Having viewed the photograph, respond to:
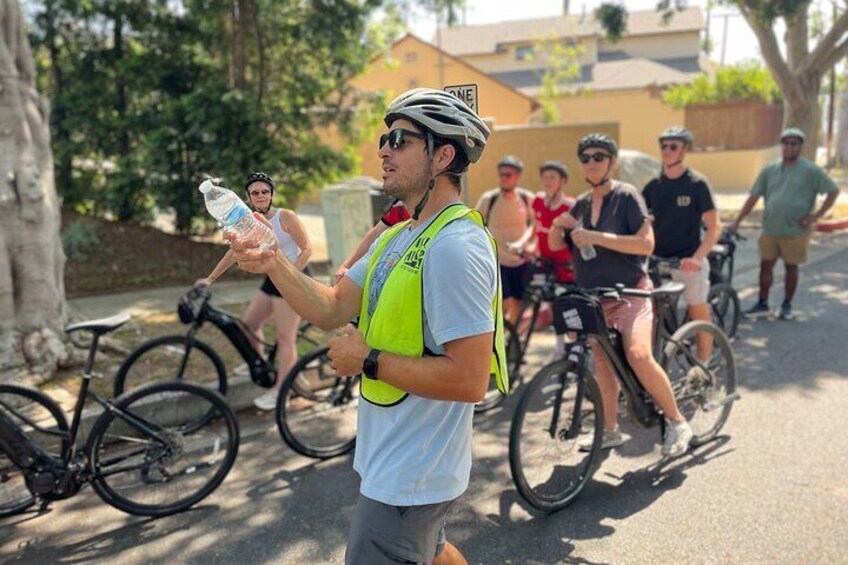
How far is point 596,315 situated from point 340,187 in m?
6.18

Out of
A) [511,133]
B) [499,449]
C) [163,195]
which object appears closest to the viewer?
[499,449]

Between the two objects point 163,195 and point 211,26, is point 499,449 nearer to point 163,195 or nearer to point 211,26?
point 163,195

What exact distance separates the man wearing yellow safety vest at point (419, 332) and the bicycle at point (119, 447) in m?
2.06

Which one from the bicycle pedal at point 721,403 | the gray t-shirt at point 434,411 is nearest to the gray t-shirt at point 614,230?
the bicycle pedal at point 721,403

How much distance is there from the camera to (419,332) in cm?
210

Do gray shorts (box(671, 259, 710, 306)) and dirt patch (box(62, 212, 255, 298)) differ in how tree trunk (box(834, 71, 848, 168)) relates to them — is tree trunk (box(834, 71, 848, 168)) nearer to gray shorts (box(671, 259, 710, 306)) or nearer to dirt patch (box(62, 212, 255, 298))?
dirt patch (box(62, 212, 255, 298))

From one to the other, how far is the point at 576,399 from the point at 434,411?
2.05 m

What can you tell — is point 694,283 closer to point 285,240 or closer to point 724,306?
point 724,306

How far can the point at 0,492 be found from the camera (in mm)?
3939

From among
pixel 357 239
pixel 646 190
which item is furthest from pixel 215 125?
pixel 646 190

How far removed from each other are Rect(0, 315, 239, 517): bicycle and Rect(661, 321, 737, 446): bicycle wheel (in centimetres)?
269

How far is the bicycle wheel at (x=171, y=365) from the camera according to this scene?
A: 5035mm

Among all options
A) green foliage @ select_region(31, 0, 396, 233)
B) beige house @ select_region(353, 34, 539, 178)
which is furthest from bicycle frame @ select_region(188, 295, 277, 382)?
beige house @ select_region(353, 34, 539, 178)

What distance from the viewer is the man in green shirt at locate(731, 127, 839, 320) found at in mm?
7523
